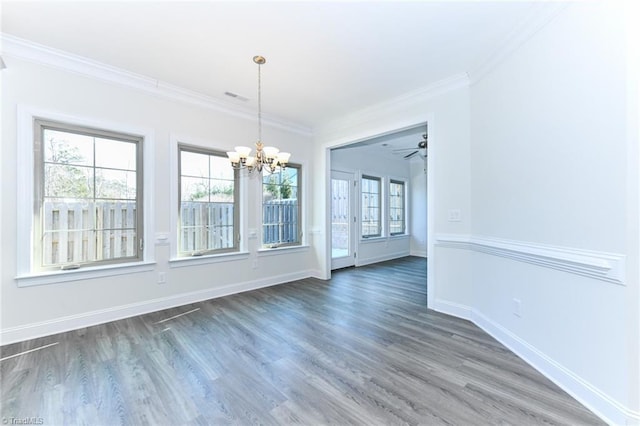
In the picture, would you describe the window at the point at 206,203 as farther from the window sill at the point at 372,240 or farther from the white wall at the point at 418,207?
the white wall at the point at 418,207

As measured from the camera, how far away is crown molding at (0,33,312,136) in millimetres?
2525

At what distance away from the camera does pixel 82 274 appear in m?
2.85

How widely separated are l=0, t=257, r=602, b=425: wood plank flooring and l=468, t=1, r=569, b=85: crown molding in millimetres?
2667

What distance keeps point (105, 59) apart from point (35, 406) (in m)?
3.08

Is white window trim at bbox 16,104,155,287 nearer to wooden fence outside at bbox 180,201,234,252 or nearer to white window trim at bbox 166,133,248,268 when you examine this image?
white window trim at bbox 166,133,248,268

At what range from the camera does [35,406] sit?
1.68 meters

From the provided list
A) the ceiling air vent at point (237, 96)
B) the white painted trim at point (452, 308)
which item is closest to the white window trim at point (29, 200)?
the ceiling air vent at point (237, 96)

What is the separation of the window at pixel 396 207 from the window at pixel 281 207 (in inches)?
123

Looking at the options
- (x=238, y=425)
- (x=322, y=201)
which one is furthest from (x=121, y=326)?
(x=322, y=201)

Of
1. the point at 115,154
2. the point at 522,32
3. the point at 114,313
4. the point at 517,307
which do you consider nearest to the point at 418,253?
the point at 517,307

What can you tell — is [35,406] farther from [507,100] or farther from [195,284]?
[507,100]

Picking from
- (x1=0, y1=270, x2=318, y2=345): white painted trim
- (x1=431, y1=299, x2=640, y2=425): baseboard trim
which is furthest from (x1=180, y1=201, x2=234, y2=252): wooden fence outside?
(x1=431, y1=299, x2=640, y2=425): baseboard trim

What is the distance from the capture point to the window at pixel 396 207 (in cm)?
717

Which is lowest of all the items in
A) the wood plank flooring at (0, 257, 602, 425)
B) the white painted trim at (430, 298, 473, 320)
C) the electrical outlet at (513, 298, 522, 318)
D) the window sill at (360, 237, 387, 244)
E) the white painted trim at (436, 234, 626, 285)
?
the wood plank flooring at (0, 257, 602, 425)
